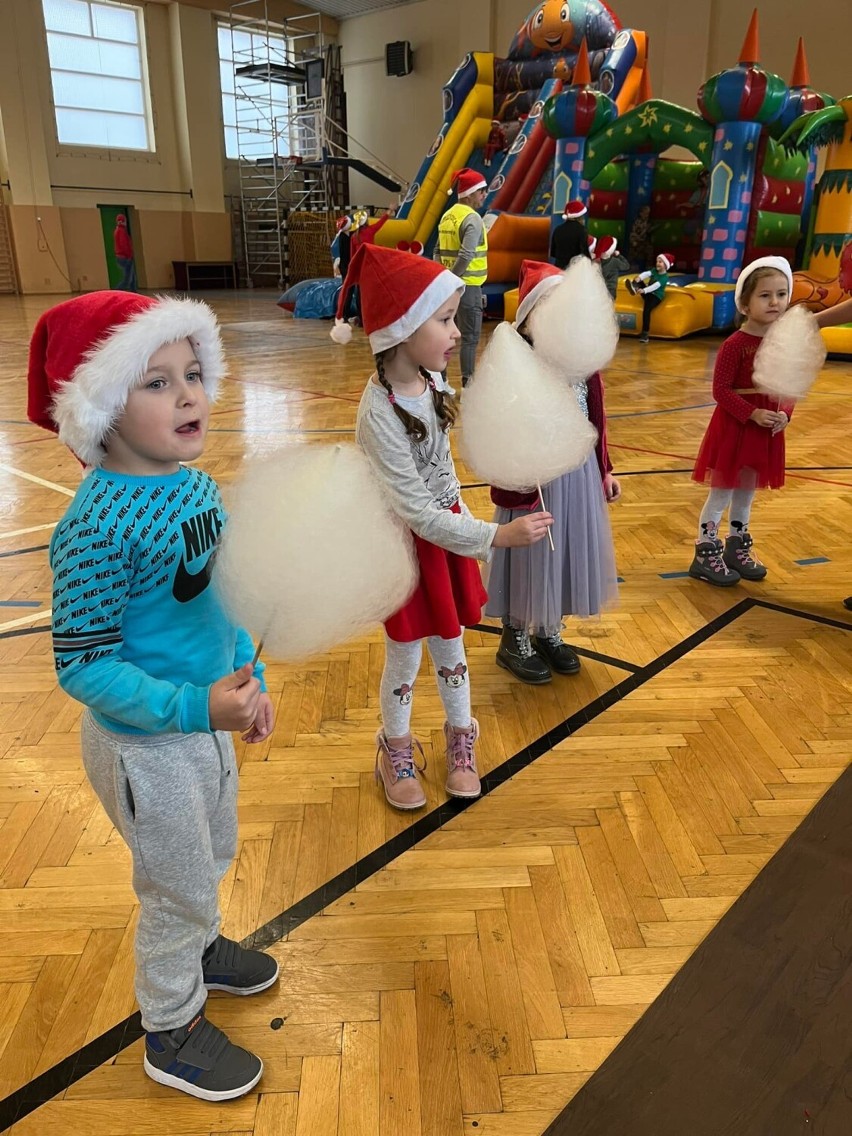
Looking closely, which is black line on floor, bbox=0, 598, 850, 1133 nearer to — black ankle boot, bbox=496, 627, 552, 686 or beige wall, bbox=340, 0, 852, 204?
black ankle boot, bbox=496, 627, 552, 686

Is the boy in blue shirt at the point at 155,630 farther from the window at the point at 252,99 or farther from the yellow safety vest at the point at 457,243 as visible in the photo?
the window at the point at 252,99

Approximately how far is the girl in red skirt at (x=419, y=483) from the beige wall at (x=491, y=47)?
46.3ft

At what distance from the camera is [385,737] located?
1910mm

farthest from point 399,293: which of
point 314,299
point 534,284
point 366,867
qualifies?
point 314,299

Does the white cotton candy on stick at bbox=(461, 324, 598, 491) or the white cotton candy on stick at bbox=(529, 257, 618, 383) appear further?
the white cotton candy on stick at bbox=(529, 257, 618, 383)

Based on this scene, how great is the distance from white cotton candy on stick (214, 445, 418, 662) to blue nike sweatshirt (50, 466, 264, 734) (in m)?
0.11

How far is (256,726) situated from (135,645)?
20 cm

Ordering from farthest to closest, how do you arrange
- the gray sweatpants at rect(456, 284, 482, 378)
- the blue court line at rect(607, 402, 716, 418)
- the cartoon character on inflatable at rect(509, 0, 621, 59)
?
1. the cartoon character on inflatable at rect(509, 0, 621, 59)
2. the gray sweatpants at rect(456, 284, 482, 378)
3. the blue court line at rect(607, 402, 716, 418)

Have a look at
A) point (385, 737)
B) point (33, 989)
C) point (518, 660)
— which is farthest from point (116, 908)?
point (518, 660)

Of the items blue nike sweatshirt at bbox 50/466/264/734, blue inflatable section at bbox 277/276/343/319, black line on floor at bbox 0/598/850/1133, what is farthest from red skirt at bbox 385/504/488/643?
blue inflatable section at bbox 277/276/343/319

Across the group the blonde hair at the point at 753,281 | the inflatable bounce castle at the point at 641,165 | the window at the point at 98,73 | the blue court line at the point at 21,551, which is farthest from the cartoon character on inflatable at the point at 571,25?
the blue court line at the point at 21,551

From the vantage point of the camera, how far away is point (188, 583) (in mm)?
1097

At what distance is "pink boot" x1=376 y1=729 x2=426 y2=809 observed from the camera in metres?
1.84

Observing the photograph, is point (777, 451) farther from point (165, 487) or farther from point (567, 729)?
point (165, 487)
